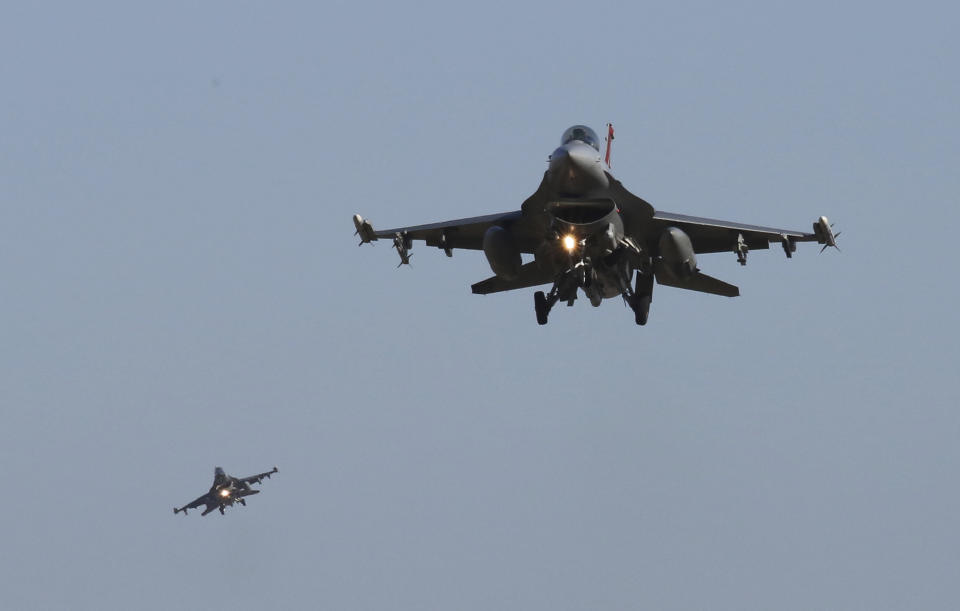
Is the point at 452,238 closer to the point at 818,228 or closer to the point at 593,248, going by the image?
the point at 593,248

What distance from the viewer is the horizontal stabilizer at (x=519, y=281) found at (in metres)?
44.0

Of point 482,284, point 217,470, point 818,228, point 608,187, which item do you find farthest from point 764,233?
point 217,470

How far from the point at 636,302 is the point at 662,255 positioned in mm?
2744

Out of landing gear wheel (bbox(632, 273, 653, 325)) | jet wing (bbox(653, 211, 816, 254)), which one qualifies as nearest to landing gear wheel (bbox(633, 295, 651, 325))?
landing gear wheel (bbox(632, 273, 653, 325))

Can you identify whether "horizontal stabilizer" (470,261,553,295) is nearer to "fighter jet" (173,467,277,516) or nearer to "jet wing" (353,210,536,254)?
"jet wing" (353,210,536,254)

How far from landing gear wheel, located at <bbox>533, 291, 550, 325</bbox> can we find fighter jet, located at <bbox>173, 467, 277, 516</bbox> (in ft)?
170

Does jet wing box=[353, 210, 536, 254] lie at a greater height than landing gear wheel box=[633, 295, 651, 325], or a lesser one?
greater

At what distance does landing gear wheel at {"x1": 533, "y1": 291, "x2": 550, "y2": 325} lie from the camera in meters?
43.8

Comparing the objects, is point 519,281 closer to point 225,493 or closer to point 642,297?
point 642,297

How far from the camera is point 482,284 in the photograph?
45469 mm

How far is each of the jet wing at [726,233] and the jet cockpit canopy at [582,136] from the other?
128 inches

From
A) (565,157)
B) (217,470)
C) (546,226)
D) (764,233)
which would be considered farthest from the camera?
(217,470)

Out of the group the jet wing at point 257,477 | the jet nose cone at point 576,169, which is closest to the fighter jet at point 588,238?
the jet nose cone at point 576,169

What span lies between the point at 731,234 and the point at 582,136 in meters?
6.39
